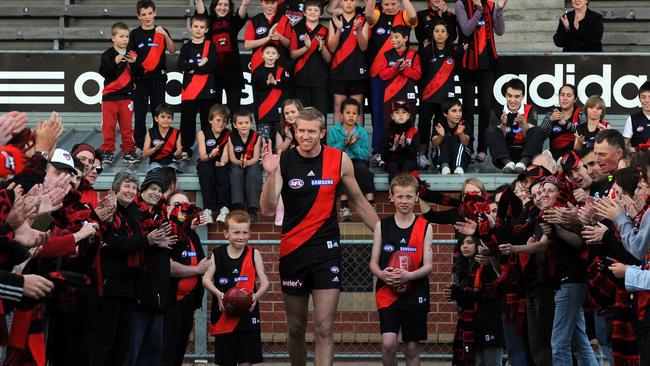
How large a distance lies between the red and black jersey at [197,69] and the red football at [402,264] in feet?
18.3

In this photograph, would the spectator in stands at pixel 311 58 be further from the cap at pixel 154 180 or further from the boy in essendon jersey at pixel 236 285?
the boy in essendon jersey at pixel 236 285

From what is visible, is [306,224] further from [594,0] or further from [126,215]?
[594,0]

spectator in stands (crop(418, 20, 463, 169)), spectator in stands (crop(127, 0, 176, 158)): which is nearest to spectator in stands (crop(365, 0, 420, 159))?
spectator in stands (crop(418, 20, 463, 169))

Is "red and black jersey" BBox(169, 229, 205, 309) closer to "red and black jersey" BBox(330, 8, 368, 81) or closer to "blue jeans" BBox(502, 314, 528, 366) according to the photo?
"blue jeans" BBox(502, 314, 528, 366)

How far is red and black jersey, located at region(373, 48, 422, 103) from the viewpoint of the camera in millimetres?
16312

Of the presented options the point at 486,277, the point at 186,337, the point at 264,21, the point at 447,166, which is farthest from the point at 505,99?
the point at 186,337

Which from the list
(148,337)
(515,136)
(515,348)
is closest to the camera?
(148,337)

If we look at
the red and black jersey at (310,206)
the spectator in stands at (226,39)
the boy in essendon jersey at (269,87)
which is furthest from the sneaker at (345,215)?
the red and black jersey at (310,206)

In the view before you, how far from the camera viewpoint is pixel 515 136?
636 inches

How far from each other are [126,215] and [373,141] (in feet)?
19.7

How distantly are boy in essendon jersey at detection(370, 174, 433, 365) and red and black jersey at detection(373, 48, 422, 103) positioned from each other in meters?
4.39

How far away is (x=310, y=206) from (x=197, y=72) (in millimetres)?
5923

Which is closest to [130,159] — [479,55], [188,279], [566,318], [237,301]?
[188,279]

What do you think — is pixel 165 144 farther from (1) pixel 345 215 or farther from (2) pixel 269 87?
(1) pixel 345 215
